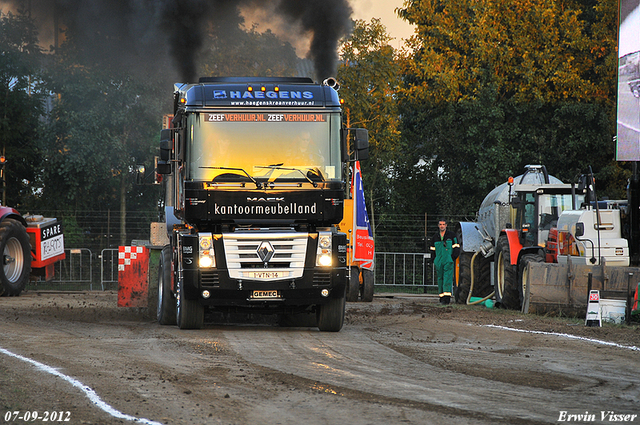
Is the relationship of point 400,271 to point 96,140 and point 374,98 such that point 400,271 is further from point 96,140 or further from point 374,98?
point 96,140

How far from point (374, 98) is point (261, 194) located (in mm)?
17683

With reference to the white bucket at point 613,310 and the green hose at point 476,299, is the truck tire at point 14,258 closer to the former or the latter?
the green hose at point 476,299

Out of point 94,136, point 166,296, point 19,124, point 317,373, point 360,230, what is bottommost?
point 317,373

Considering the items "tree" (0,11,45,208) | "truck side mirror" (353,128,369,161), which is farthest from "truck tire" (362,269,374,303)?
"tree" (0,11,45,208)

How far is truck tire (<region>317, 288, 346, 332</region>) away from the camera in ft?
39.4

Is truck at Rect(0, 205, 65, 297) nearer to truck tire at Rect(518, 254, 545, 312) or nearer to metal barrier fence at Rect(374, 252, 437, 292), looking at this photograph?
truck tire at Rect(518, 254, 545, 312)

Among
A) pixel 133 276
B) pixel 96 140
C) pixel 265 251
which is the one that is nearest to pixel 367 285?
pixel 133 276

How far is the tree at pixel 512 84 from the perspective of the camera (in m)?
29.2

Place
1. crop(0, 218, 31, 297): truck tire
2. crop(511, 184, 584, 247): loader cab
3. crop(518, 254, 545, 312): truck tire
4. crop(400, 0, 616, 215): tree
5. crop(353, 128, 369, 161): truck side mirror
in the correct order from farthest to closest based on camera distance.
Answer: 1. crop(400, 0, 616, 215): tree
2. crop(0, 218, 31, 297): truck tire
3. crop(511, 184, 584, 247): loader cab
4. crop(518, 254, 545, 312): truck tire
5. crop(353, 128, 369, 161): truck side mirror

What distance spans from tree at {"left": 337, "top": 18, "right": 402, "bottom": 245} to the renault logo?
46.4ft

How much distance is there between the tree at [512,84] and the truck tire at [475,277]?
32.1 ft

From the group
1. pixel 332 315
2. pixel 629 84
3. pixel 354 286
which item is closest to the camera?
pixel 332 315

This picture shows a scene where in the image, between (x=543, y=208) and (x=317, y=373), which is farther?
(x=543, y=208)

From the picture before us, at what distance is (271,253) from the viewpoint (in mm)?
11344
